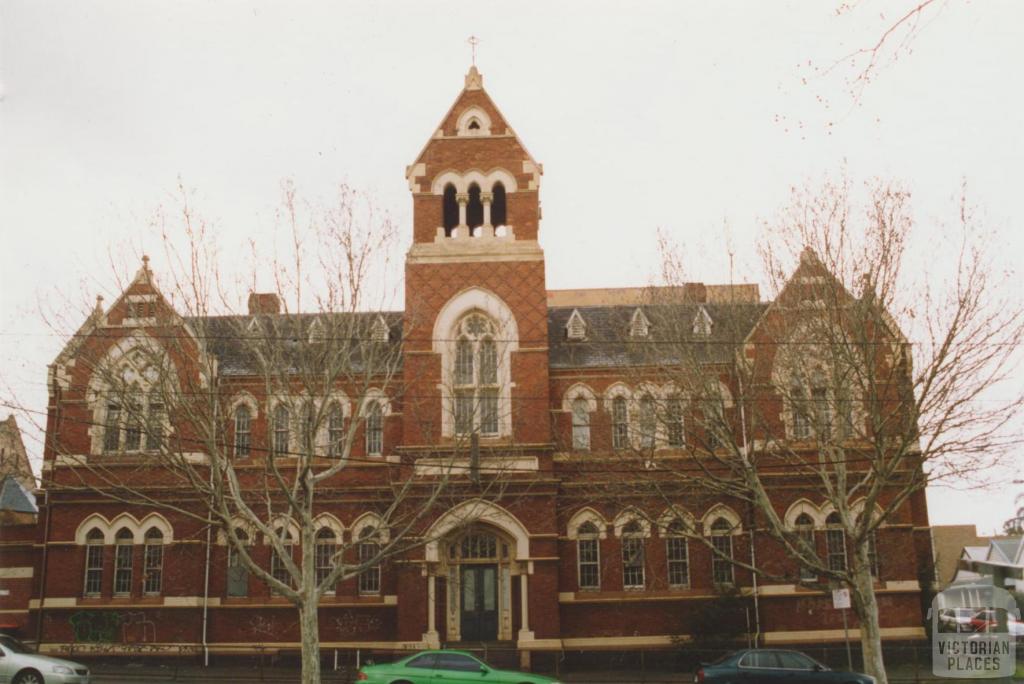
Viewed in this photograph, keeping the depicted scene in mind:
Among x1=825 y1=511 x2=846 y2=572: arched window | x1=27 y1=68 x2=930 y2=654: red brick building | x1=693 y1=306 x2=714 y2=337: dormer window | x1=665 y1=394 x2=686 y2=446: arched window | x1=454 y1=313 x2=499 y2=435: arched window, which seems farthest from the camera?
x1=825 y1=511 x2=846 y2=572: arched window

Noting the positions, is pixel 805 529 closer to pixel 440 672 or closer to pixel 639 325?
pixel 639 325

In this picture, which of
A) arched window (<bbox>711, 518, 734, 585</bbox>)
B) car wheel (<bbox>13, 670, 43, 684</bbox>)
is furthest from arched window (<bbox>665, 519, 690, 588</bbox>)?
car wheel (<bbox>13, 670, 43, 684</bbox>)

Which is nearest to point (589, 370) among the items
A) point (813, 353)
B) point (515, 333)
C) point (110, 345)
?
point (515, 333)

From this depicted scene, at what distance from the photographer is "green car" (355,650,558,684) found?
20.9m

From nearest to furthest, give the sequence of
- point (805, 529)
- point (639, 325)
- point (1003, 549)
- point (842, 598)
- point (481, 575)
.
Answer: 1. point (842, 598)
2. point (481, 575)
3. point (805, 529)
4. point (639, 325)
5. point (1003, 549)

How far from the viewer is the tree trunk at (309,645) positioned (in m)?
21.0

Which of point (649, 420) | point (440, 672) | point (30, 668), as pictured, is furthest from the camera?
point (649, 420)

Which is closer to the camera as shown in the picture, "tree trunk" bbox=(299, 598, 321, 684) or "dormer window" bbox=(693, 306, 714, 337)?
"tree trunk" bbox=(299, 598, 321, 684)

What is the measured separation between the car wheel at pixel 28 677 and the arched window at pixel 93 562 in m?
12.1

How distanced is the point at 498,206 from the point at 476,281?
3.31 meters

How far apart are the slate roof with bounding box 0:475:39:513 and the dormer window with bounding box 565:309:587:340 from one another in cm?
2177

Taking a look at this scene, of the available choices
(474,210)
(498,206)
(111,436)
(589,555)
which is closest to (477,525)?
(589,555)

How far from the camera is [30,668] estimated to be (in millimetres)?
21578

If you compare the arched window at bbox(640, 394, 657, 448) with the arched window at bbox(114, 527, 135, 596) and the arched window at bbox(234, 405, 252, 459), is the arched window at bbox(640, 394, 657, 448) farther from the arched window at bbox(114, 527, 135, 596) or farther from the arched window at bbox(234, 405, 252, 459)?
the arched window at bbox(114, 527, 135, 596)
